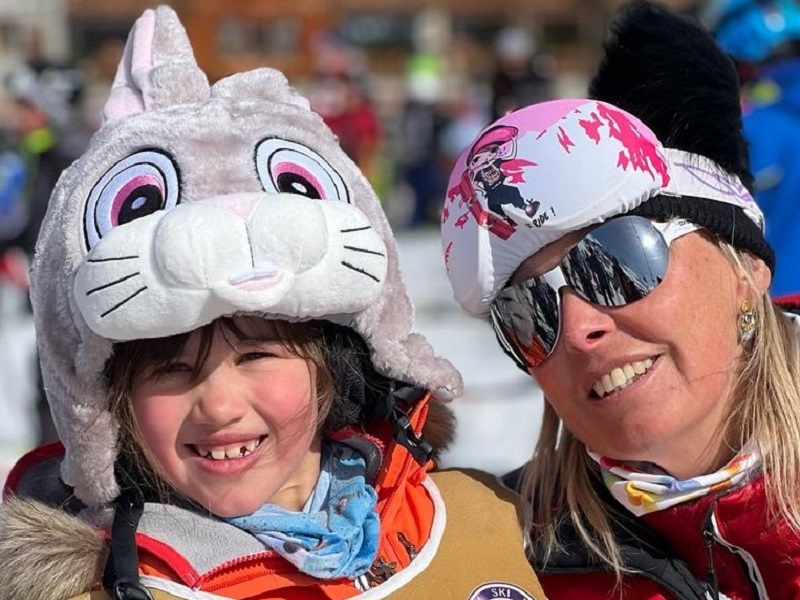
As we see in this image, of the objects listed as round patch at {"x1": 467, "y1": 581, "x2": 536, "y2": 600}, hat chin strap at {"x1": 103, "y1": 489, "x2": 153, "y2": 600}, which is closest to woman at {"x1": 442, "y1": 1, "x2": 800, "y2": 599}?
round patch at {"x1": 467, "y1": 581, "x2": 536, "y2": 600}

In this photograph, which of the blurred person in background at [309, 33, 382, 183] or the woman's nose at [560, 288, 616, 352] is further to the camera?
the blurred person in background at [309, 33, 382, 183]

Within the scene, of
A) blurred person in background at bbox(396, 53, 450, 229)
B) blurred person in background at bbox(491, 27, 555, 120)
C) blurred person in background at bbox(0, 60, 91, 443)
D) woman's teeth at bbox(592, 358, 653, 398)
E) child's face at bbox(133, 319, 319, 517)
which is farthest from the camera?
blurred person in background at bbox(396, 53, 450, 229)

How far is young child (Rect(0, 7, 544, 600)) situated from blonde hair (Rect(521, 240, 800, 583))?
16 cm

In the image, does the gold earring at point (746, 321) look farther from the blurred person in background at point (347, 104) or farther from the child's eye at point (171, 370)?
the blurred person in background at point (347, 104)

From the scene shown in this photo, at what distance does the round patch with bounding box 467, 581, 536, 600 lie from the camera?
2.05 metres

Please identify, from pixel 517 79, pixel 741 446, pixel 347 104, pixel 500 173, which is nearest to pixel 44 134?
pixel 517 79

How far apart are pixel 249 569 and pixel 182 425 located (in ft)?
→ 0.87

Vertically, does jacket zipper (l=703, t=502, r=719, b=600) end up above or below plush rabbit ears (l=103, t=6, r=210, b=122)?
below

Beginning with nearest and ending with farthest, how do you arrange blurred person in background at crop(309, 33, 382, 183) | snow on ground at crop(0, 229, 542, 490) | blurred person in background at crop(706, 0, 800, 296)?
1. blurred person in background at crop(706, 0, 800, 296)
2. snow on ground at crop(0, 229, 542, 490)
3. blurred person in background at crop(309, 33, 382, 183)

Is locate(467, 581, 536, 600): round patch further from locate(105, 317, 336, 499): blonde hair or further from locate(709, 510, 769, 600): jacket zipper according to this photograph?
locate(105, 317, 336, 499): blonde hair

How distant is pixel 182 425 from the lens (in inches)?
76.0

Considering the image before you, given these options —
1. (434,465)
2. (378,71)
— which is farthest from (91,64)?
(434,465)

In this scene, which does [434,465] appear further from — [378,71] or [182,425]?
[378,71]

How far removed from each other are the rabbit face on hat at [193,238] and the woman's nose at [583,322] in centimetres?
27
